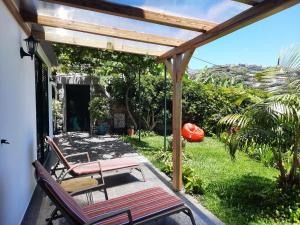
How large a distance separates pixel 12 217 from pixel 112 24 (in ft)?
11.8

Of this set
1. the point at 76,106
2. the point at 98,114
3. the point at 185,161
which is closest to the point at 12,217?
the point at 185,161

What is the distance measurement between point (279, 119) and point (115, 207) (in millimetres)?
3117

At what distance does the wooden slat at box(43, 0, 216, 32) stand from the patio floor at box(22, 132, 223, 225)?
10.0 feet

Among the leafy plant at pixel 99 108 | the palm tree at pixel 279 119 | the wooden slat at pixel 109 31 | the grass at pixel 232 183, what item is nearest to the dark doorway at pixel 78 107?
the leafy plant at pixel 99 108

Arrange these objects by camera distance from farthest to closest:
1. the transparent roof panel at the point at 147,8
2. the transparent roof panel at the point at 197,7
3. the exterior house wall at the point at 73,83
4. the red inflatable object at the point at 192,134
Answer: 1. the exterior house wall at the point at 73,83
2. the red inflatable object at the point at 192,134
3. the transparent roof panel at the point at 147,8
4. the transparent roof panel at the point at 197,7

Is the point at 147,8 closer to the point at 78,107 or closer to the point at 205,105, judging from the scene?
the point at 205,105

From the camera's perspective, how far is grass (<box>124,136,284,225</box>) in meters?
4.54

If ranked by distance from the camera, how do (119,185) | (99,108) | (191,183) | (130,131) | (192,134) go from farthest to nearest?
(99,108) < (130,131) < (192,134) < (119,185) < (191,183)

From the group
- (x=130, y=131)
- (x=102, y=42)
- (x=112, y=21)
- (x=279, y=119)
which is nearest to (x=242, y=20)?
(x=279, y=119)

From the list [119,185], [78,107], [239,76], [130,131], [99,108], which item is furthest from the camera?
[239,76]

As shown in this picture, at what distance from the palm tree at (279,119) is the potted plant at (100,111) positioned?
9449 mm

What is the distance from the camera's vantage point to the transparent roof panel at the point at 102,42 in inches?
240

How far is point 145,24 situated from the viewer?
188 inches

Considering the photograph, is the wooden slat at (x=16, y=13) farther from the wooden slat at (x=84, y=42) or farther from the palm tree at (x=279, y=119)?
the palm tree at (x=279, y=119)
